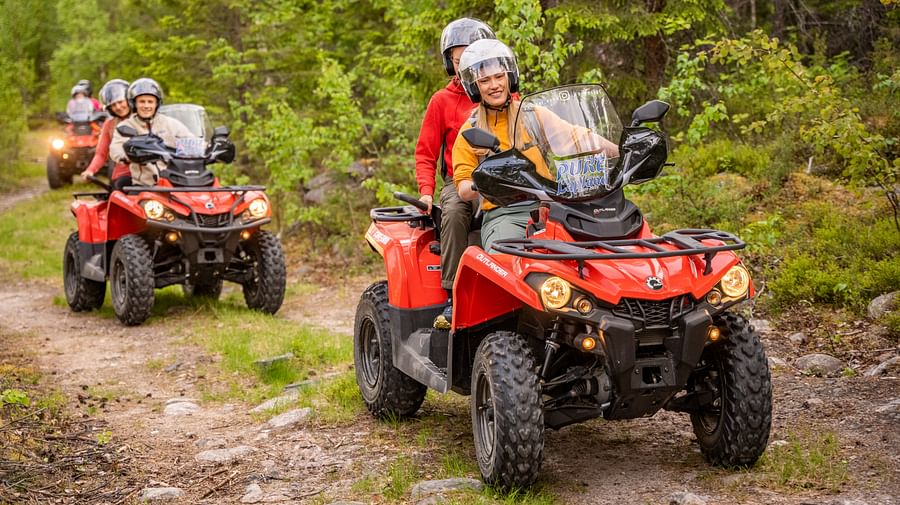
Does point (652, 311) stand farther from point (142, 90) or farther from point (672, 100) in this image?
point (672, 100)

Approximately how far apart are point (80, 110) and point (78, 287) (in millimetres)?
13405

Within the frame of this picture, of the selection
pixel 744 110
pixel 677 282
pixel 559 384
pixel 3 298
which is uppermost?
pixel 744 110

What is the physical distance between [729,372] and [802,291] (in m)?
3.96

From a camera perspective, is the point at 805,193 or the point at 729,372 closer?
the point at 729,372

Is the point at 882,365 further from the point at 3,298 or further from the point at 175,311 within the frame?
the point at 3,298

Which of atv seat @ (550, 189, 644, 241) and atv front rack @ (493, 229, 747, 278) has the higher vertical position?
atv seat @ (550, 189, 644, 241)

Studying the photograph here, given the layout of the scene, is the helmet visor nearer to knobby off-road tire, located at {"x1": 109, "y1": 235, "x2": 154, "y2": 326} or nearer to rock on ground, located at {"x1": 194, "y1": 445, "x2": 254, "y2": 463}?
rock on ground, located at {"x1": 194, "y1": 445, "x2": 254, "y2": 463}

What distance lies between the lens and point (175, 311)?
11.5 meters

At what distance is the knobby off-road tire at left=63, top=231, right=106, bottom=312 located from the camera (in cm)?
1163

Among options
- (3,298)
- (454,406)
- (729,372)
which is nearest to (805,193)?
(454,406)

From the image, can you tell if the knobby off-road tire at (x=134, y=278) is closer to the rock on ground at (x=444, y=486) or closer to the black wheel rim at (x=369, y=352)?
the black wheel rim at (x=369, y=352)

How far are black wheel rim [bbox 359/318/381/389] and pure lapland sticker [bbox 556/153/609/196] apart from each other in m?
2.20

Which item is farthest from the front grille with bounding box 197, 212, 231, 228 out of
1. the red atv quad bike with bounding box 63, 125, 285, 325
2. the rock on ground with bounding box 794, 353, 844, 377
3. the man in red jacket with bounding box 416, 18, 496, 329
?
the rock on ground with bounding box 794, 353, 844, 377

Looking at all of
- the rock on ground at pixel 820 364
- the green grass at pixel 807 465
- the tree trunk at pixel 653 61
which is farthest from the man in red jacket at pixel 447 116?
the tree trunk at pixel 653 61
